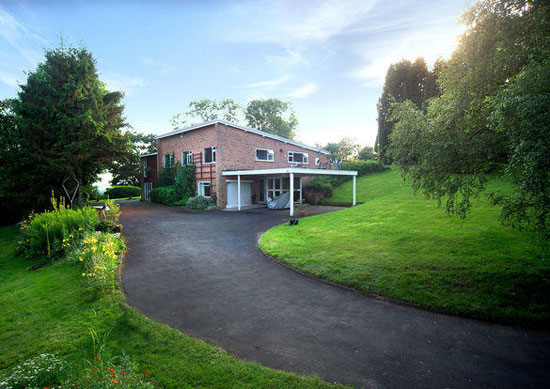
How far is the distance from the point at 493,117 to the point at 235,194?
60.3 ft

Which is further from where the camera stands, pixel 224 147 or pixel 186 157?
pixel 186 157

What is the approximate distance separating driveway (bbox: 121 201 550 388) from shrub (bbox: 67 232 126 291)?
45 cm

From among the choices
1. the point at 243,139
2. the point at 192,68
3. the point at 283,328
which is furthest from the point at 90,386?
the point at 192,68

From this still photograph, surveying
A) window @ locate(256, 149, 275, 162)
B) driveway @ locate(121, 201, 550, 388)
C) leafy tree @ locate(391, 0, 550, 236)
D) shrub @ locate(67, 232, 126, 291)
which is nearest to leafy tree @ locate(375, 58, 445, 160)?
window @ locate(256, 149, 275, 162)

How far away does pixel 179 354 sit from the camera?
10.6ft

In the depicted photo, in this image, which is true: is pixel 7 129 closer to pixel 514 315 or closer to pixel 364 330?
pixel 364 330

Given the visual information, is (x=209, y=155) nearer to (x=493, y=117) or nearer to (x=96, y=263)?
(x=96, y=263)

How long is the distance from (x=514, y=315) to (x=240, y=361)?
4.42 m

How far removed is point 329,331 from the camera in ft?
12.9

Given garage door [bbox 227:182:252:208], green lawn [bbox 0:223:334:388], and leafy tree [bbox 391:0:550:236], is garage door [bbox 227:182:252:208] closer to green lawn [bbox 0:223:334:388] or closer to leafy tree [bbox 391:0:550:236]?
green lawn [bbox 0:223:334:388]

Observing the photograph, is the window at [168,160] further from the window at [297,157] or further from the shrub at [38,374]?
the shrub at [38,374]

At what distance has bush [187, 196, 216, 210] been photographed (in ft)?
63.8

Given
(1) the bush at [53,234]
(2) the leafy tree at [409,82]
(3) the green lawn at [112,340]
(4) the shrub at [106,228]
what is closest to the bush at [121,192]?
(4) the shrub at [106,228]

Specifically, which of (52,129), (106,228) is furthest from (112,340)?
(52,129)
